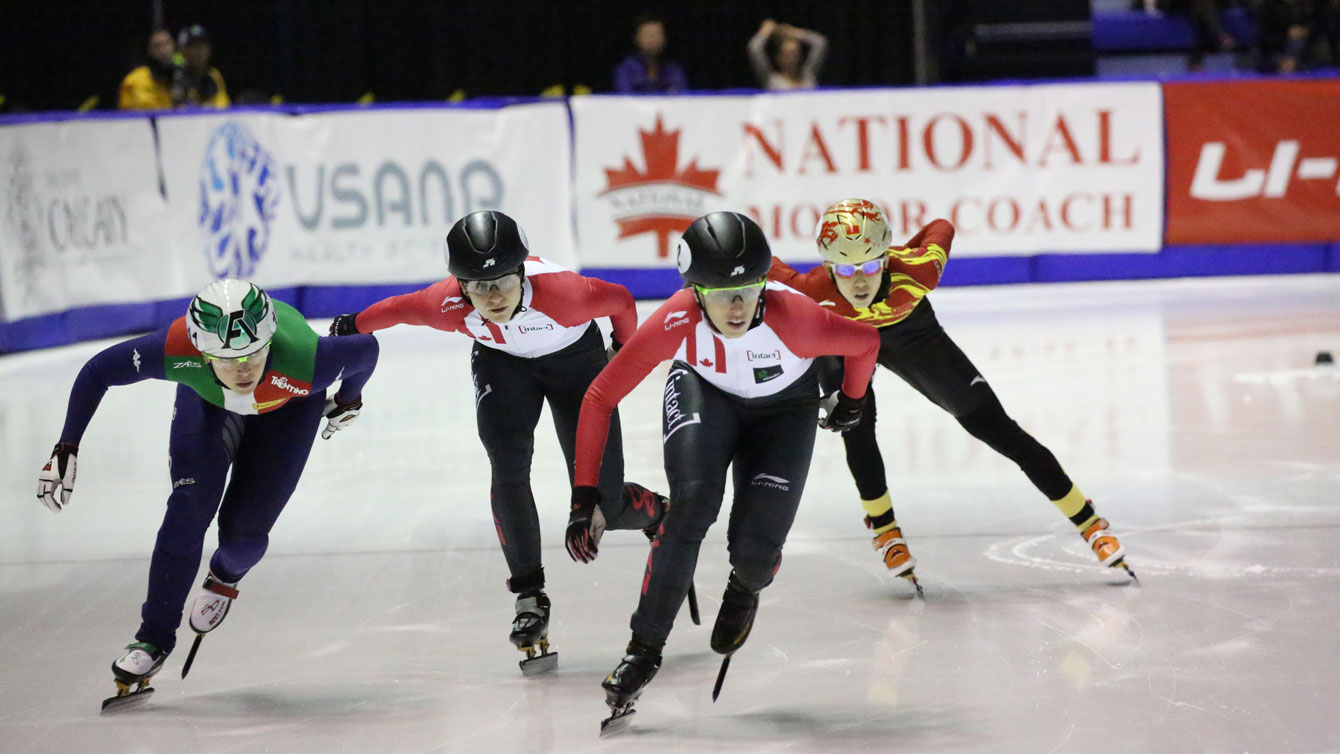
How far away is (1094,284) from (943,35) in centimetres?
411

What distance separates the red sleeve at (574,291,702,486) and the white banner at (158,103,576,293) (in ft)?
24.3

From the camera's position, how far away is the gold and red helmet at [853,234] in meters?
4.13

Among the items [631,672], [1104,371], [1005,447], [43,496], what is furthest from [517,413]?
[1104,371]

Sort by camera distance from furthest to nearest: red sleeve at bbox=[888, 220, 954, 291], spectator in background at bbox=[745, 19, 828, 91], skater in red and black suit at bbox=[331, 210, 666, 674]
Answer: spectator in background at bbox=[745, 19, 828, 91] → red sleeve at bbox=[888, 220, 954, 291] → skater in red and black suit at bbox=[331, 210, 666, 674]

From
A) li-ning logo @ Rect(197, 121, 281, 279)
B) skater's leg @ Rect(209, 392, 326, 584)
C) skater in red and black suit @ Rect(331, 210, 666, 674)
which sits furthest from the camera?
li-ning logo @ Rect(197, 121, 281, 279)

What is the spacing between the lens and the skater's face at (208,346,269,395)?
3.53 m

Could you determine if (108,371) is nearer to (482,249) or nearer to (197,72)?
(482,249)

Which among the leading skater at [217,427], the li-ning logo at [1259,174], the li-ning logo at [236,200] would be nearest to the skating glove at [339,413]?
the leading skater at [217,427]

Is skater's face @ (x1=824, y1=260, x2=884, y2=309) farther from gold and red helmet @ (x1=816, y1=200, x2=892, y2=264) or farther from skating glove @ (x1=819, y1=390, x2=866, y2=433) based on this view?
skating glove @ (x1=819, y1=390, x2=866, y2=433)

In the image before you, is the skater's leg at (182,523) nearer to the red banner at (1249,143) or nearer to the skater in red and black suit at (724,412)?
the skater in red and black suit at (724,412)

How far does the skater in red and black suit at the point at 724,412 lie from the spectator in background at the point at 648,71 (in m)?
8.20

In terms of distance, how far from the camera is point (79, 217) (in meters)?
9.45

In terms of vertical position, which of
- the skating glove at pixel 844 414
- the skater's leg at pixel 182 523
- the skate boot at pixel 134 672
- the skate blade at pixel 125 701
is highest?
the skating glove at pixel 844 414

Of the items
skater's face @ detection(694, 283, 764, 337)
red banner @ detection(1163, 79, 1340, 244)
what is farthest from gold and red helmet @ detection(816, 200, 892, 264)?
red banner @ detection(1163, 79, 1340, 244)
